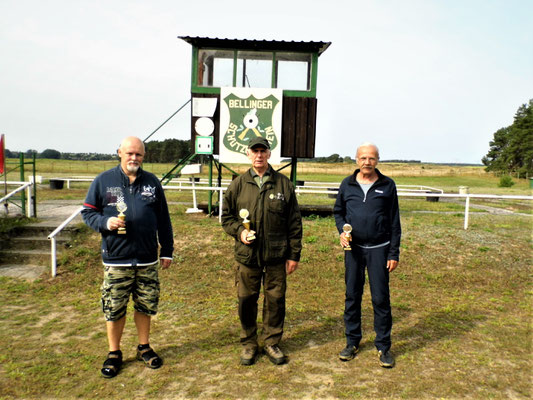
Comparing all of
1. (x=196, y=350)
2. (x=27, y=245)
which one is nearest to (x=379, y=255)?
(x=196, y=350)

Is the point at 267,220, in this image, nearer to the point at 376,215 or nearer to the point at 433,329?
the point at 376,215

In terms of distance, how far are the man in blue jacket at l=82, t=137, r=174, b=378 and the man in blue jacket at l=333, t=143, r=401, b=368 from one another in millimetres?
2028

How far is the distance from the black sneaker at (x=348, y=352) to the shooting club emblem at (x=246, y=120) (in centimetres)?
727

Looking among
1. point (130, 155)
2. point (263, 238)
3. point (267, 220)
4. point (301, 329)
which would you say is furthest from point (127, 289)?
point (301, 329)

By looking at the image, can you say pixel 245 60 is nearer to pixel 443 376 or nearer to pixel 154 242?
pixel 154 242

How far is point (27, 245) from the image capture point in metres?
8.48

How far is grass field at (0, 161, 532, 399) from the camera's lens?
384 centimetres

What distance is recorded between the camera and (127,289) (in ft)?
13.5

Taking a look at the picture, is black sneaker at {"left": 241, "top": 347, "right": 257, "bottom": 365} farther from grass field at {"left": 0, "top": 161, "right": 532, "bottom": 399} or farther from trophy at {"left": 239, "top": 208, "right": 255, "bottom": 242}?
trophy at {"left": 239, "top": 208, "right": 255, "bottom": 242}

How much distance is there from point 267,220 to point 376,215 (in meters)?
1.13

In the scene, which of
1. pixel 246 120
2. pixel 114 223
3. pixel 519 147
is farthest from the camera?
pixel 519 147

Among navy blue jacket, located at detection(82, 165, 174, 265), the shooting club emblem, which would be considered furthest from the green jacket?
the shooting club emblem

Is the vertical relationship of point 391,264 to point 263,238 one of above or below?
below

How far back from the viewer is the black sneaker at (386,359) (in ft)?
13.7
